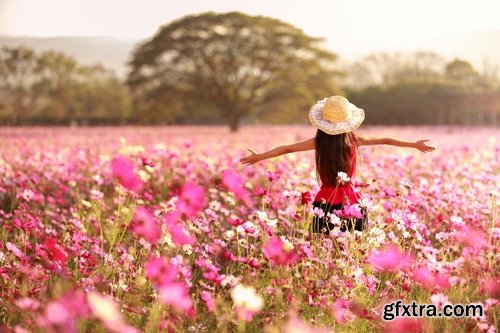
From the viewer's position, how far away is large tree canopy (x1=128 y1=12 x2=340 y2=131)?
2788cm

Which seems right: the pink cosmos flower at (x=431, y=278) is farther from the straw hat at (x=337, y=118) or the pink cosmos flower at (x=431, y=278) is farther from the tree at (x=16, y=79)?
the tree at (x=16, y=79)

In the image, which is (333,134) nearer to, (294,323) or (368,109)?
(294,323)

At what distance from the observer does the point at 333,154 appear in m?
4.73

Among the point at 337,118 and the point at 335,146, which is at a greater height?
the point at 337,118

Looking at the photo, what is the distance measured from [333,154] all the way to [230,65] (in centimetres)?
2507

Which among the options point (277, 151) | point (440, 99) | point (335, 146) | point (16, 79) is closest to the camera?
point (277, 151)

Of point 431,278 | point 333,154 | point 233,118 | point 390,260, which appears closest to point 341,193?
point 333,154

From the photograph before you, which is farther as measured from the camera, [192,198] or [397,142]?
[397,142]

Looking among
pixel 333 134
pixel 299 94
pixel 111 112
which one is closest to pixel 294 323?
pixel 333 134

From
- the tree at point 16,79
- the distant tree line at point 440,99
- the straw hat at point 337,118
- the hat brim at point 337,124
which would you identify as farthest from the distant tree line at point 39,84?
the straw hat at point 337,118

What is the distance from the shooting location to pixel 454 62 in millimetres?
51688

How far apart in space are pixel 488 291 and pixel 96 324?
6.99 feet

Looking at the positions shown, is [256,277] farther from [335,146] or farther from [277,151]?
[335,146]

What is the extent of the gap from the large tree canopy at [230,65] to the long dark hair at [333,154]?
76.4 feet
